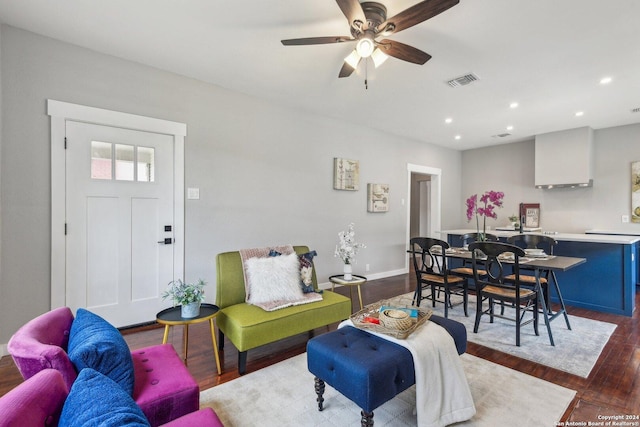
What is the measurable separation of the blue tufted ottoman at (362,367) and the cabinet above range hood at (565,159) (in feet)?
18.5

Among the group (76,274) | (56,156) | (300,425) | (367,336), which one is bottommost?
(300,425)

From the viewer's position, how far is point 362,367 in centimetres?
157

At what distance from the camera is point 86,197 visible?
293 centimetres

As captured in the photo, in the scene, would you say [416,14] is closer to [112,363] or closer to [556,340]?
[112,363]

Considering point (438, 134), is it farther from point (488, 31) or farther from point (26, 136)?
point (26, 136)

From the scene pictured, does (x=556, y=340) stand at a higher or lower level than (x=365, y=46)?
lower

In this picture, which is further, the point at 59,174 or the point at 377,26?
the point at 59,174

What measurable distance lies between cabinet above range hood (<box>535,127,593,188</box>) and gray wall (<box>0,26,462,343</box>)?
2.17m

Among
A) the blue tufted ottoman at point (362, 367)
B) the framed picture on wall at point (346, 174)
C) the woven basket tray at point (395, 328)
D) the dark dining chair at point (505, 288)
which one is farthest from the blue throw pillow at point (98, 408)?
the framed picture on wall at point (346, 174)

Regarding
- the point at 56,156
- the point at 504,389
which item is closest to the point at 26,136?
the point at 56,156

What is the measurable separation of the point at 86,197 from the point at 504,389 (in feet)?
12.9

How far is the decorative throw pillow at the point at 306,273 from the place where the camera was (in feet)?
9.75

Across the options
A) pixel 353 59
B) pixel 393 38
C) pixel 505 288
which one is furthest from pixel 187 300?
pixel 505 288

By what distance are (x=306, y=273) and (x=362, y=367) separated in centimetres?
152
